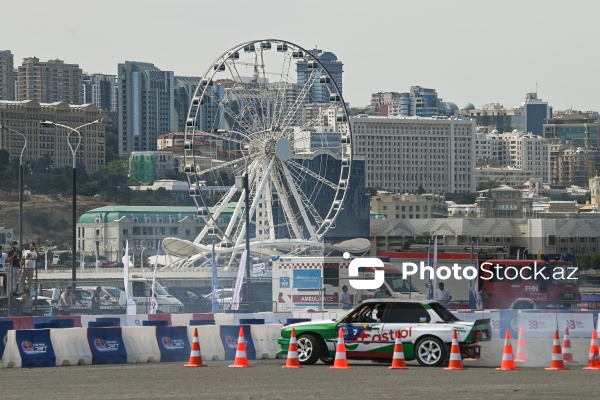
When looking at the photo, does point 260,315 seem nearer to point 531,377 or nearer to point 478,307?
point 478,307

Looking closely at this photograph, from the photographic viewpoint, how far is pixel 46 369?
27.3 m

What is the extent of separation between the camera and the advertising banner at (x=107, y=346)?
28844mm

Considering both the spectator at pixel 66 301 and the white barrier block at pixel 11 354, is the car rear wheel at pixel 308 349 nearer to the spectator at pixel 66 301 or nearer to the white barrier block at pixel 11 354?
the white barrier block at pixel 11 354

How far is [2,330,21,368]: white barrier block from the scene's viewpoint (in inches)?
1096

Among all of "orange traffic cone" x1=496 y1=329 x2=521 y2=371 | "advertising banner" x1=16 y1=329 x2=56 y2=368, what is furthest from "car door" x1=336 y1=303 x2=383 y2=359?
"advertising banner" x1=16 y1=329 x2=56 y2=368

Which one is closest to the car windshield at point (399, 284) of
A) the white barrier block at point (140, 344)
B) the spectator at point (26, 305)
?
the spectator at point (26, 305)

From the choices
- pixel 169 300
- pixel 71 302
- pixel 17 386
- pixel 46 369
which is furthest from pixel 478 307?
pixel 17 386

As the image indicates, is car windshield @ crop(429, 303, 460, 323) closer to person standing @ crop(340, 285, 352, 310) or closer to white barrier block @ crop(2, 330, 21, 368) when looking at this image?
white barrier block @ crop(2, 330, 21, 368)

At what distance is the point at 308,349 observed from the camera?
27.9m

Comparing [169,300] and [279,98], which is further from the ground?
[279,98]

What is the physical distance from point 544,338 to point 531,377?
1284cm

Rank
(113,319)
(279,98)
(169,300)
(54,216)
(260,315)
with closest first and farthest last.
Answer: (113,319) → (260,315) → (169,300) → (279,98) → (54,216)

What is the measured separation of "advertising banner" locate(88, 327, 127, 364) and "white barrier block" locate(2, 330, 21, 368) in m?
1.41

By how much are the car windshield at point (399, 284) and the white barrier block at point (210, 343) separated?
16092 millimetres
